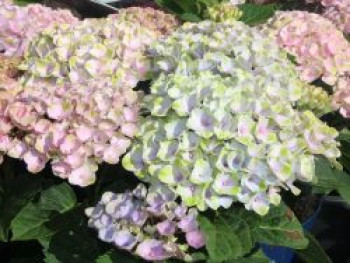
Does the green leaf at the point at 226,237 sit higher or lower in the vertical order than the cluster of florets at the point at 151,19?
lower

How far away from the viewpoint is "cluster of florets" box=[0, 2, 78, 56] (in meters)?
1.81

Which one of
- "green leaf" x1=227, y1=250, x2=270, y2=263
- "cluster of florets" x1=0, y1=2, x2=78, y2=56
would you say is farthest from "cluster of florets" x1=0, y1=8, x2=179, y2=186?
"green leaf" x1=227, y1=250, x2=270, y2=263

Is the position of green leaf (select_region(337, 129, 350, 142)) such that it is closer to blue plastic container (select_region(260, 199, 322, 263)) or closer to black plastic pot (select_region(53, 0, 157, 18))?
blue plastic container (select_region(260, 199, 322, 263))

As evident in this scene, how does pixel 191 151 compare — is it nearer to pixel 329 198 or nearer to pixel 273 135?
pixel 273 135

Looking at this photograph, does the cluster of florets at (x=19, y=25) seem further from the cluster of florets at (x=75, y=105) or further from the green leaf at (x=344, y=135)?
the green leaf at (x=344, y=135)

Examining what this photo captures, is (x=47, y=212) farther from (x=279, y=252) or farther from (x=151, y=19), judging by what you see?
(x=279, y=252)

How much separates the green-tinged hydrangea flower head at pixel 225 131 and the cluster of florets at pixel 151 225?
0.04 m

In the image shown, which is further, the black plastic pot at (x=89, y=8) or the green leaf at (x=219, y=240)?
the black plastic pot at (x=89, y=8)

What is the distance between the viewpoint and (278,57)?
5.56 ft

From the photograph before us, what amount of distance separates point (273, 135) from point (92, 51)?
0.44 meters

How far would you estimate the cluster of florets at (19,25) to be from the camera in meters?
1.81

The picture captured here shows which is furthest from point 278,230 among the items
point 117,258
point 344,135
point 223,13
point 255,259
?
point 223,13

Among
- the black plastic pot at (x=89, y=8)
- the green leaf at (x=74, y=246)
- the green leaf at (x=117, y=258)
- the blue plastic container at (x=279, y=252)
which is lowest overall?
the blue plastic container at (x=279, y=252)

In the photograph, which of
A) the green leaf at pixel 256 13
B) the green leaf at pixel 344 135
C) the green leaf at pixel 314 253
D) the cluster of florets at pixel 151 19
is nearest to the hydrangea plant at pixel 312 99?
the green leaf at pixel 344 135
